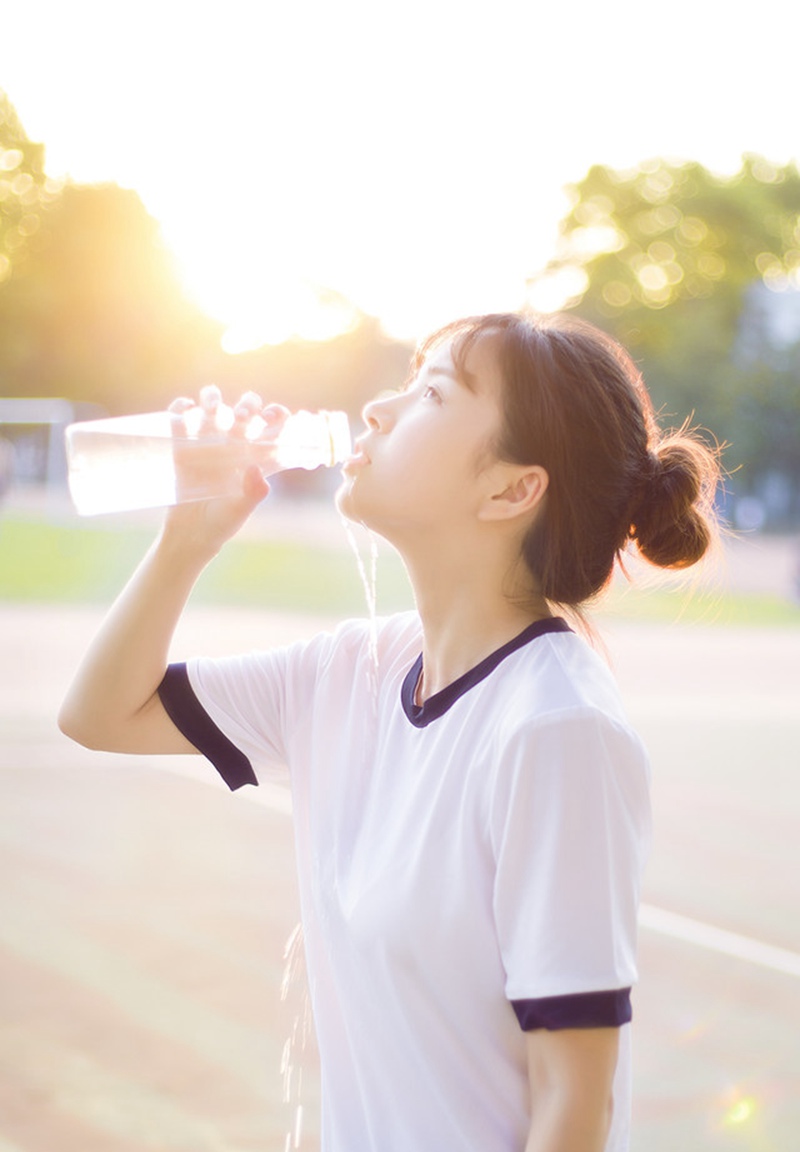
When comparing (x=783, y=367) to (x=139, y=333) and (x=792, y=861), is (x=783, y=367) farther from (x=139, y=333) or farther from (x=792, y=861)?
(x=792, y=861)

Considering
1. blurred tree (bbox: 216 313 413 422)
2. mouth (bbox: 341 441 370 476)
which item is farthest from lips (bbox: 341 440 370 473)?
blurred tree (bbox: 216 313 413 422)

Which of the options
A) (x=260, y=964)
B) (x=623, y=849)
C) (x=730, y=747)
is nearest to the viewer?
(x=623, y=849)

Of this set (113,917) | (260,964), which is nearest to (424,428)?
(260,964)

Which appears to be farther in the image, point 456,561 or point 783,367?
point 783,367

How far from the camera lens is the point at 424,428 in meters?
1.61

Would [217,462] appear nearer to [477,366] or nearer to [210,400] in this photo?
[210,400]

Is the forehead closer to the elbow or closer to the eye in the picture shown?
the eye

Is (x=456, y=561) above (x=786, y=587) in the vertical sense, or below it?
above

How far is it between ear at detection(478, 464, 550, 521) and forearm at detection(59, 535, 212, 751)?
1.33 feet

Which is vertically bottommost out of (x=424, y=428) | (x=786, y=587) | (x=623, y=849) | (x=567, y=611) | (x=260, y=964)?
(x=786, y=587)

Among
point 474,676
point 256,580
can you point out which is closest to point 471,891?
point 474,676

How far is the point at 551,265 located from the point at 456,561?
126ft

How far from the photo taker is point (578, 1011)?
1.28 metres

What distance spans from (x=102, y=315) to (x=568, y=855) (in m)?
42.6
